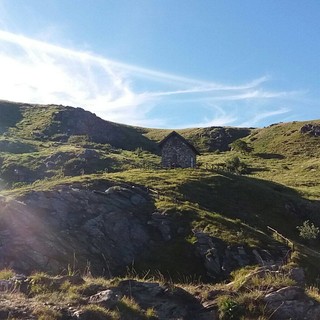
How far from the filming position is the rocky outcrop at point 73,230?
24625 mm

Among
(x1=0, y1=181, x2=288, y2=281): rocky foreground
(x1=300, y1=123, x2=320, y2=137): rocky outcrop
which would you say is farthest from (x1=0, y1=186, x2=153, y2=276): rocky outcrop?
(x1=300, y1=123, x2=320, y2=137): rocky outcrop

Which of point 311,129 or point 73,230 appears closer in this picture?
point 73,230

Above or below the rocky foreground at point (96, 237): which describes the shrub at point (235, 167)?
above

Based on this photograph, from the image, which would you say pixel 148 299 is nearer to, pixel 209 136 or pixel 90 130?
pixel 90 130

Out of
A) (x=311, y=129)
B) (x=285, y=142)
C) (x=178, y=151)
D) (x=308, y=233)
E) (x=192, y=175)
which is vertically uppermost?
(x=311, y=129)

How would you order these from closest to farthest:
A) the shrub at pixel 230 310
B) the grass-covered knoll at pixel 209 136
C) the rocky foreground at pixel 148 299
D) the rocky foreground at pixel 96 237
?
the rocky foreground at pixel 148 299 < the shrub at pixel 230 310 < the rocky foreground at pixel 96 237 < the grass-covered knoll at pixel 209 136

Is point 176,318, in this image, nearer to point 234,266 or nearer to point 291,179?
point 234,266

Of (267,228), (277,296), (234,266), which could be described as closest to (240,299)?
(277,296)

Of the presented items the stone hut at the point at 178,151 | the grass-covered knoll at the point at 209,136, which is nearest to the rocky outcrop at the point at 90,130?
the grass-covered knoll at the point at 209,136

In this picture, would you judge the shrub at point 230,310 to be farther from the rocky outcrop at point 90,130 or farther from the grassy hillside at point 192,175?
the rocky outcrop at point 90,130

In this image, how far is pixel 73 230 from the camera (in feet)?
99.0

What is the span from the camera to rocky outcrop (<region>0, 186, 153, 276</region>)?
2462 centimetres

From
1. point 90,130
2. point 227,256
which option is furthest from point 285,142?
point 227,256

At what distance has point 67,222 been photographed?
31.3 metres
